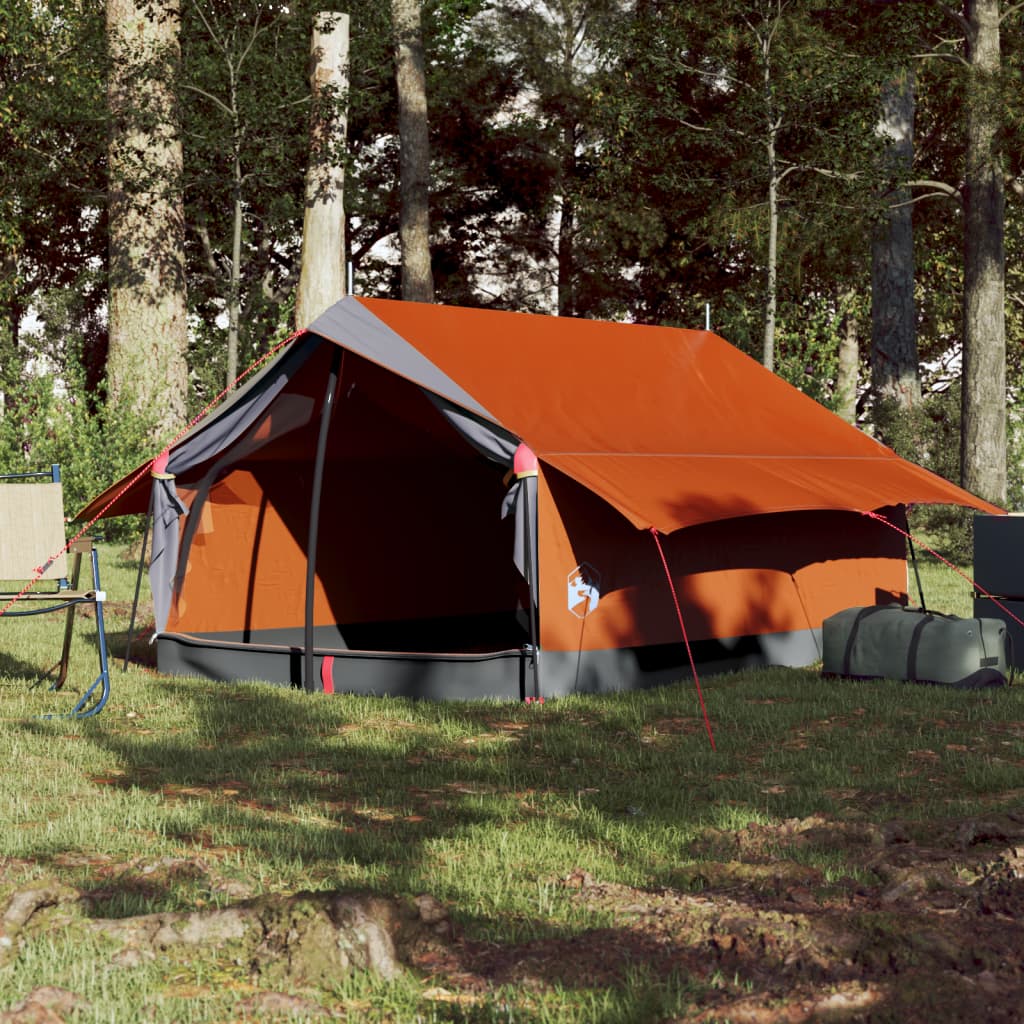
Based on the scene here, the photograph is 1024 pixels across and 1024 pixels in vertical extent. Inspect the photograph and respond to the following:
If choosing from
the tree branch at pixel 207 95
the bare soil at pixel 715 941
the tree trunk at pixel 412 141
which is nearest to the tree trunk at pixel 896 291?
the tree trunk at pixel 412 141

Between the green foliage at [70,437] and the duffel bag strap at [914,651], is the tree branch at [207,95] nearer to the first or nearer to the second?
the green foliage at [70,437]

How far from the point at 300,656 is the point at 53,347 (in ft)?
81.2

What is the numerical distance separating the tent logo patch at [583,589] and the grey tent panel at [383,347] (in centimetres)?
91

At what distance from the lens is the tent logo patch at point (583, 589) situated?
8.15m

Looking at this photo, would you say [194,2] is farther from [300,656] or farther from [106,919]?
[106,919]

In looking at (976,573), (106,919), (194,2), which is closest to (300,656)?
(976,573)

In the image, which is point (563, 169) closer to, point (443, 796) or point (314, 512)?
point (314, 512)

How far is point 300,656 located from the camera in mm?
8617

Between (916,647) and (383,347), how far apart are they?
3336 mm

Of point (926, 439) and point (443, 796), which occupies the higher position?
point (926, 439)

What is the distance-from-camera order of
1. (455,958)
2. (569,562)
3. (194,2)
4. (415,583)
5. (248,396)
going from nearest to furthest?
1. (455,958)
2. (569,562)
3. (248,396)
4. (415,583)
5. (194,2)

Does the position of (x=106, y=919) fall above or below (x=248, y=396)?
below

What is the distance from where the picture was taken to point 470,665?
8.12 m

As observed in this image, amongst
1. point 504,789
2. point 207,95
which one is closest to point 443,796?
point 504,789
